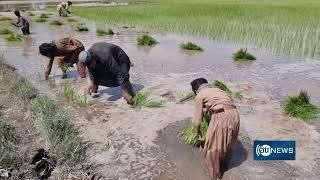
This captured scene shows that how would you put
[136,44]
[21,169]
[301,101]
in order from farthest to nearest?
[136,44] < [301,101] < [21,169]

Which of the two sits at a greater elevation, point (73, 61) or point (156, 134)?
point (73, 61)

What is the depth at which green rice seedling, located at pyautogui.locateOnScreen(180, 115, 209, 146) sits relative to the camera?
458 cm

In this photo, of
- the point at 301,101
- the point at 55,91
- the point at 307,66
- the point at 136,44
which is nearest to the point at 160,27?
the point at 136,44

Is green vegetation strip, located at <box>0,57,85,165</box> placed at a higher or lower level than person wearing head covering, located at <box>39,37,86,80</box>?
lower

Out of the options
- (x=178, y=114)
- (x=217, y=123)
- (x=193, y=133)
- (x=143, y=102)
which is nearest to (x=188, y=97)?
(x=178, y=114)

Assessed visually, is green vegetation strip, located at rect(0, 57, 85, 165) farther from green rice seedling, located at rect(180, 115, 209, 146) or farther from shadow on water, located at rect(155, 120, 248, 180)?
green rice seedling, located at rect(180, 115, 209, 146)

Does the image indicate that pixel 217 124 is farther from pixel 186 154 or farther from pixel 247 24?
pixel 247 24

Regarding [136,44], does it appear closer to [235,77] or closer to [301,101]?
[235,77]

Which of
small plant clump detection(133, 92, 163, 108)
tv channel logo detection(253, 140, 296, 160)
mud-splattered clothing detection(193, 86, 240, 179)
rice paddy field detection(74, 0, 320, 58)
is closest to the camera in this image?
mud-splattered clothing detection(193, 86, 240, 179)

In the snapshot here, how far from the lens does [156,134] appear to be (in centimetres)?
518

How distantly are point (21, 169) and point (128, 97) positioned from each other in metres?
2.34

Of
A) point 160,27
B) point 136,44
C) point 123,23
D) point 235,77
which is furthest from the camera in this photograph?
point 123,23

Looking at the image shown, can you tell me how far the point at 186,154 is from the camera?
4684 millimetres

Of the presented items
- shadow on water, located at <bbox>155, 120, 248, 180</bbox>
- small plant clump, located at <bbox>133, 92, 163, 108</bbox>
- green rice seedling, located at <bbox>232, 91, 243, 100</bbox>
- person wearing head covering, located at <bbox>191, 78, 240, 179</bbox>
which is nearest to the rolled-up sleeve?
person wearing head covering, located at <bbox>191, 78, 240, 179</bbox>
